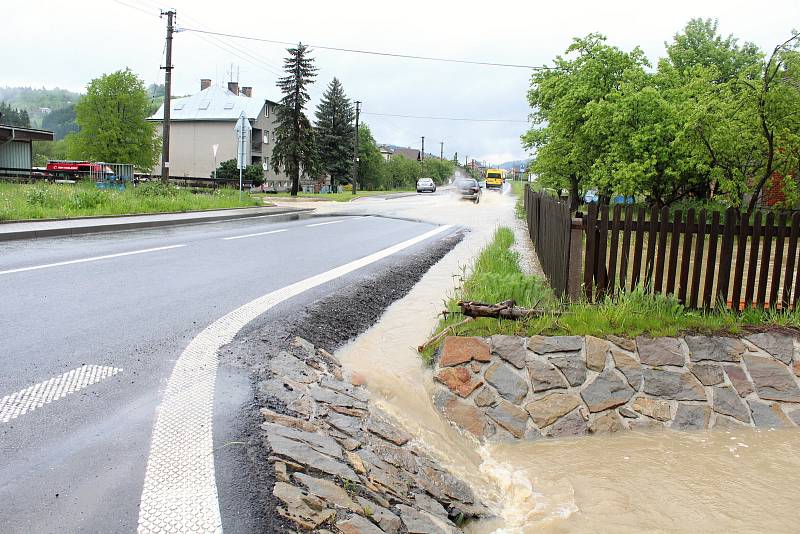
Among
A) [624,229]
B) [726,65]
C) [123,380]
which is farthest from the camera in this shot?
[726,65]

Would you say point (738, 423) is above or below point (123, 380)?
below

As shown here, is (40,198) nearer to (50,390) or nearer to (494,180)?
(50,390)

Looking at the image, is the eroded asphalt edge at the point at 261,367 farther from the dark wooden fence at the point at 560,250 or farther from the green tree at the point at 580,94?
the green tree at the point at 580,94

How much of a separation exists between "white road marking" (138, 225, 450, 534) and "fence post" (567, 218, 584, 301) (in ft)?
12.1

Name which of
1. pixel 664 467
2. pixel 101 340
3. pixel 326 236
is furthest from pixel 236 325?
pixel 326 236

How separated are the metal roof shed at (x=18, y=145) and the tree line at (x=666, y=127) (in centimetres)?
2876

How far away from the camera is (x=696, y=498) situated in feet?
15.6

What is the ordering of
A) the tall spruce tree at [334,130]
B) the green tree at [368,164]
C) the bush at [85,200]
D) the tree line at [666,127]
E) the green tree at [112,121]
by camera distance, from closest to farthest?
the tree line at [666,127], the bush at [85,200], the green tree at [112,121], the tall spruce tree at [334,130], the green tree at [368,164]

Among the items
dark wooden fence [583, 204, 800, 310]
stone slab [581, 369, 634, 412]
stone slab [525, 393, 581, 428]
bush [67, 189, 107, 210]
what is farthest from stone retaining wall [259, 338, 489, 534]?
bush [67, 189, 107, 210]

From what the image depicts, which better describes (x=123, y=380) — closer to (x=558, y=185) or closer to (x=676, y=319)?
(x=676, y=319)

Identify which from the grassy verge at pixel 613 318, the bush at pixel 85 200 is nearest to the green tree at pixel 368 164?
the bush at pixel 85 200

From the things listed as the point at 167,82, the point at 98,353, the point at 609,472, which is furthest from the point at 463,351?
the point at 167,82

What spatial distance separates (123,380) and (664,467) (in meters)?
4.28

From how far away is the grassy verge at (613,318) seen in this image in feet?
20.3
